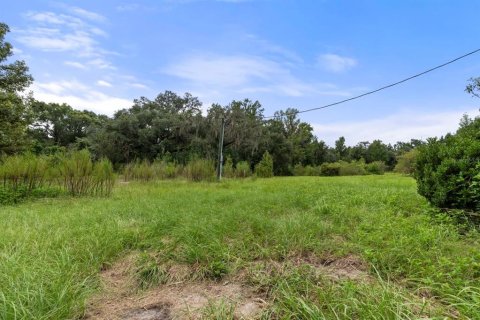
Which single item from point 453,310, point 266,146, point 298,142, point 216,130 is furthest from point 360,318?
point 298,142

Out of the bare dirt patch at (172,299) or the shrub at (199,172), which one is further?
the shrub at (199,172)

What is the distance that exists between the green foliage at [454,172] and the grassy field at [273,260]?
325 mm

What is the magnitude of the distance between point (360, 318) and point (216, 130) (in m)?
19.2

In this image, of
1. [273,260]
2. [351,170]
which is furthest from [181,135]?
[273,260]

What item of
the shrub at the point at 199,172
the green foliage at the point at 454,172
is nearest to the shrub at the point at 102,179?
the shrub at the point at 199,172

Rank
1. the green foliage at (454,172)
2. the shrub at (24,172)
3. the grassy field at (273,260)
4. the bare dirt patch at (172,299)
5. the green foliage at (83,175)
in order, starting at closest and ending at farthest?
the grassy field at (273,260)
the bare dirt patch at (172,299)
the green foliage at (454,172)
the shrub at (24,172)
the green foliage at (83,175)

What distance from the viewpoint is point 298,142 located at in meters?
32.2

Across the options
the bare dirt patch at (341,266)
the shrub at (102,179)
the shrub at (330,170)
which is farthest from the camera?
the shrub at (330,170)

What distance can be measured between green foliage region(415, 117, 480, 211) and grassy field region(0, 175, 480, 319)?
1.07 ft

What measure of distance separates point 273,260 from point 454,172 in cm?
264

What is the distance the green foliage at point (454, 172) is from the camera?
3201mm

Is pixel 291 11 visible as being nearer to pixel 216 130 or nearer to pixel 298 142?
pixel 216 130

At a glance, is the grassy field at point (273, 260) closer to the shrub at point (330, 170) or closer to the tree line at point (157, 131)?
the tree line at point (157, 131)

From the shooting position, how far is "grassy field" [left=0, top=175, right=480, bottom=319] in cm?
158
